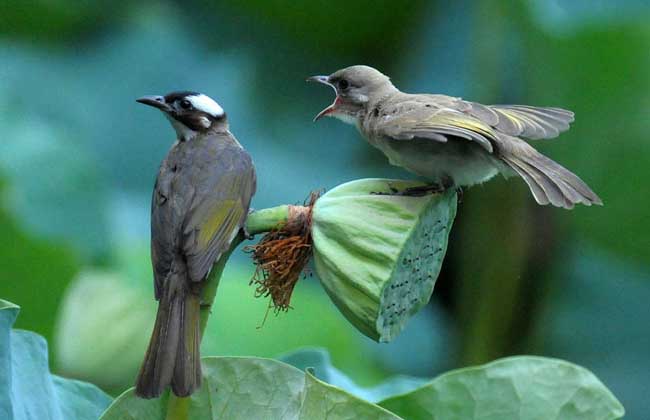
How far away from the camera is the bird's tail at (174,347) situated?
69.7 inches

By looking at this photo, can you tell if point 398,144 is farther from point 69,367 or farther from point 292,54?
point 292,54

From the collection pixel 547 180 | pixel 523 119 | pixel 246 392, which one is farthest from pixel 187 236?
pixel 523 119

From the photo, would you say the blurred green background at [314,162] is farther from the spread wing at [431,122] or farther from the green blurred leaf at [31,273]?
the spread wing at [431,122]

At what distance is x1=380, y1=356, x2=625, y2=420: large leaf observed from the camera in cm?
213

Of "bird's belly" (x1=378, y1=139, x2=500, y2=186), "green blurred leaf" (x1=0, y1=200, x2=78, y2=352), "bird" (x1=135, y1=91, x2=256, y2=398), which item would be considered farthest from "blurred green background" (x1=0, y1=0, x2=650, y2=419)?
"bird's belly" (x1=378, y1=139, x2=500, y2=186)

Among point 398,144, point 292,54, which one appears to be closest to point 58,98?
point 292,54

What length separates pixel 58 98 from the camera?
14.3 ft

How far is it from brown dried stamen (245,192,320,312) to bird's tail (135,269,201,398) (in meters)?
0.15

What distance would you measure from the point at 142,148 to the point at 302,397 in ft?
8.54

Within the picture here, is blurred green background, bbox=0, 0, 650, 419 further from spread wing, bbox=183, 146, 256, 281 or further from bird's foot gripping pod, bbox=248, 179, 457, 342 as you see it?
bird's foot gripping pod, bbox=248, 179, 457, 342

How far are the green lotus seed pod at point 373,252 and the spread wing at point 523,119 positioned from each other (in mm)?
295

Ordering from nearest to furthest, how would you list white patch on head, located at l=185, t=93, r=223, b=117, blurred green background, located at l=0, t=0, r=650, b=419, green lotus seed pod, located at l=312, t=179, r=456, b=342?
green lotus seed pod, located at l=312, t=179, r=456, b=342
white patch on head, located at l=185, t=93, r=223, b=117
blurred green background, located at l=0, t=0, r=650, b=419

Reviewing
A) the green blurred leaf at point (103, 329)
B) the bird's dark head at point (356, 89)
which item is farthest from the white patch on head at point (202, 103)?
the green blurred leaf at point (103, 329)

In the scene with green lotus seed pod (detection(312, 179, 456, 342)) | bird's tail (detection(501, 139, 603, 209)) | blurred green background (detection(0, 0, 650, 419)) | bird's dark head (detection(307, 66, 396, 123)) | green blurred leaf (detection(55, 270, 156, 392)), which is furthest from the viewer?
blurred green background (detection(0, 0, 650, 419))
